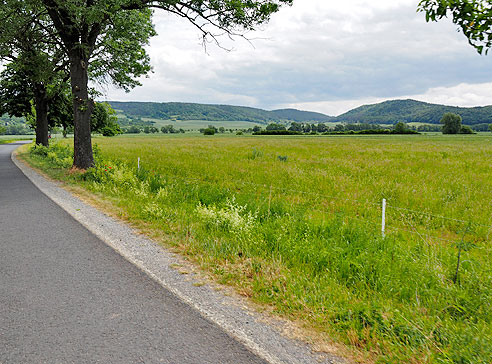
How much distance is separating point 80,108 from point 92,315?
1330 cm

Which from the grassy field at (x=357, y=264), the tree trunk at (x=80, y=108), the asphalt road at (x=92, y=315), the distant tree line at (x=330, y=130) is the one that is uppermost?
the distant tree line at (x=330, y=130)

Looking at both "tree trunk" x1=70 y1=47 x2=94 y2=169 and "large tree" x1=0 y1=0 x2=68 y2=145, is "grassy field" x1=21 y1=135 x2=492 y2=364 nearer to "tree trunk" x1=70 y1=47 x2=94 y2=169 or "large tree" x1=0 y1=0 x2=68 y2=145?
"tree trunk" x1=70 y1=47 x2=94 y2=169

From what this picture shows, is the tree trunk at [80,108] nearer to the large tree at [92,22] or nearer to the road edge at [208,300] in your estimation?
the large tree at [92,22]

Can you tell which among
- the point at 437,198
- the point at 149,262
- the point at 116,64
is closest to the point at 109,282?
the point at 149,262

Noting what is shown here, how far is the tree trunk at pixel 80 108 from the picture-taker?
596 inches

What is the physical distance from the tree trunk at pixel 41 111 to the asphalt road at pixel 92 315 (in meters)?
25.3

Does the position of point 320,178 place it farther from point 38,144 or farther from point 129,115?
point 129,115

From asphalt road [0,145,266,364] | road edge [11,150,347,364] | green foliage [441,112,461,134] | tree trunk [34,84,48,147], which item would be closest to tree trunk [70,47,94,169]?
road edge [11,150,347,364]

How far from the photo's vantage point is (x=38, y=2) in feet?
43.4

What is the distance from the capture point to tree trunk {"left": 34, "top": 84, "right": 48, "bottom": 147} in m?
27.2

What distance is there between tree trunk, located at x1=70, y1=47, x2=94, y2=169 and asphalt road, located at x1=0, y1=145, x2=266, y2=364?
9.85 metres

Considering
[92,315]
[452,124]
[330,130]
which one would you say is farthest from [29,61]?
[452,124]

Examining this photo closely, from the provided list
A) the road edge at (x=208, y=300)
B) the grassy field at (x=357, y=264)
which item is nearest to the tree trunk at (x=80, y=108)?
the grassy field at (x=357, y=264)

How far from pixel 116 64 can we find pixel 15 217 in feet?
43.6
